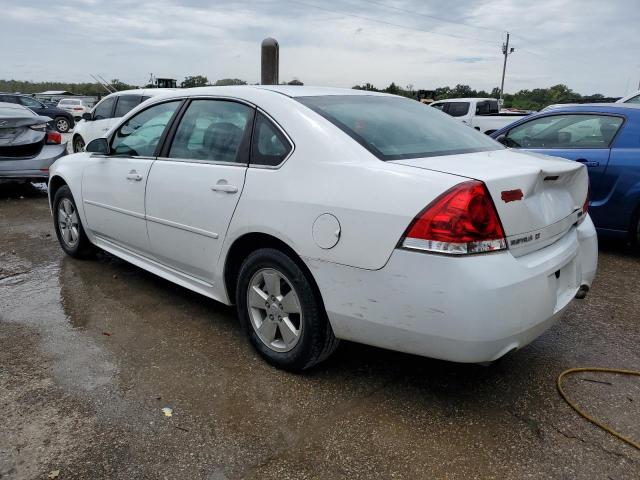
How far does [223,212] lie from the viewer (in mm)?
3027

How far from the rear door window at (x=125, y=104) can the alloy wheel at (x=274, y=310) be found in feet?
27.8

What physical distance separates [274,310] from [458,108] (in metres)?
15.2

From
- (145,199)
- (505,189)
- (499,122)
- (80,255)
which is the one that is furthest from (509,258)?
(499,122)

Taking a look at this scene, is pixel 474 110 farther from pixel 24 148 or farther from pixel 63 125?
pixel 63 125

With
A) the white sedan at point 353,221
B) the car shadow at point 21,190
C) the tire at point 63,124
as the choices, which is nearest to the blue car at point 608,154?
the white sedan at point 353,221

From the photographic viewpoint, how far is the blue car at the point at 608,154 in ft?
16.3

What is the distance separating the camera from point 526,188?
2.40m

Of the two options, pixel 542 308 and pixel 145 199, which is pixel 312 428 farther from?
pixel 145 199

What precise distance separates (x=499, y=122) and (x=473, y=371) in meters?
12.5

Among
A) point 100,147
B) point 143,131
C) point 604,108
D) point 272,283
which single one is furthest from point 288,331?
point 604,108

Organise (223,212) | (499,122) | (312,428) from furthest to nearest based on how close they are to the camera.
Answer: (499,122) < (223,212) < (312,428)

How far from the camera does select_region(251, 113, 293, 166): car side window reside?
2.83 m

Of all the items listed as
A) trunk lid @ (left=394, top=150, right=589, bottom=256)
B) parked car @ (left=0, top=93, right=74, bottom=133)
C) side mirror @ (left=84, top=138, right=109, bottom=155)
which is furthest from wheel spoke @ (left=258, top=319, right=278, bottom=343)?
parked car @ (left=0, top=93, right=74, bottom=133)

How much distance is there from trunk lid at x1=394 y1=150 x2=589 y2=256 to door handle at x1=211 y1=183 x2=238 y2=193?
3.18 ft
